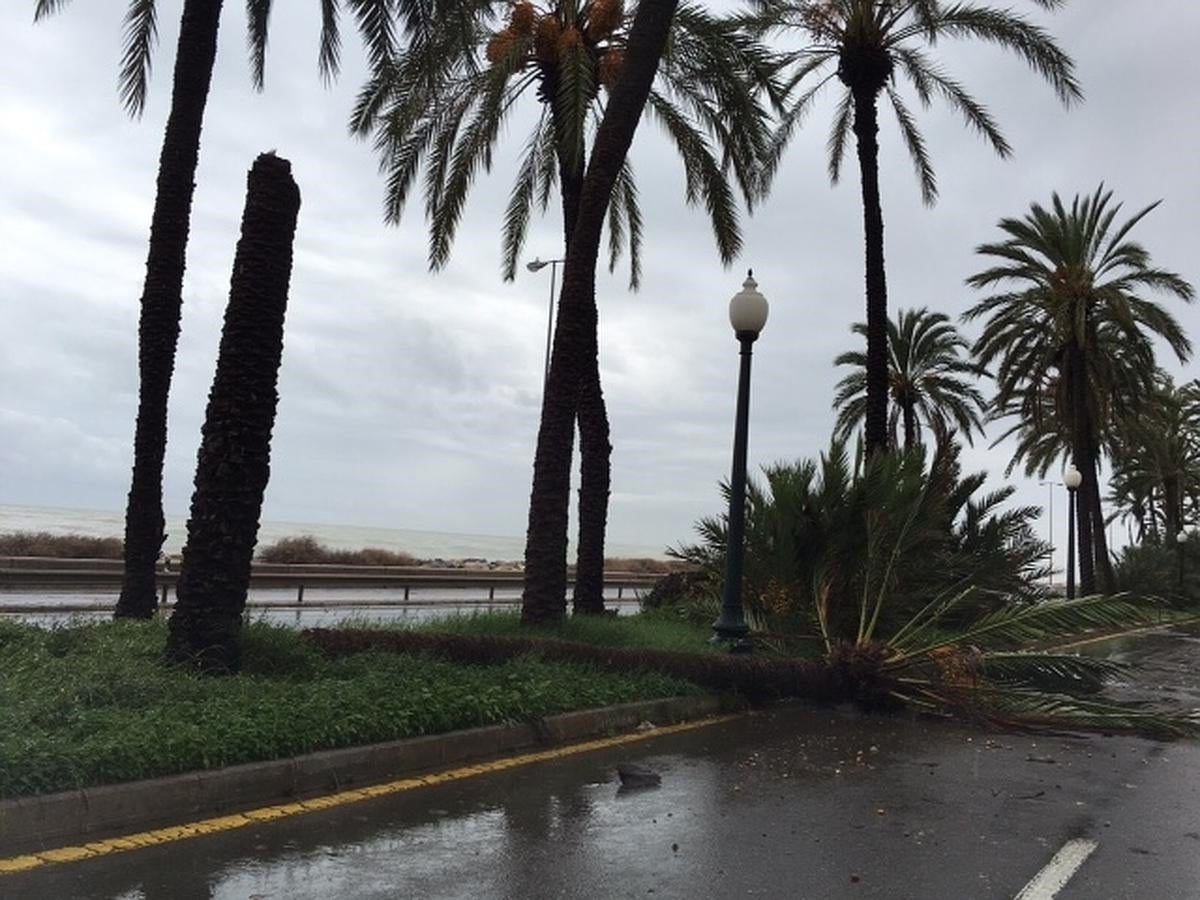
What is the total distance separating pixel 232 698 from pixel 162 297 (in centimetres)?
646

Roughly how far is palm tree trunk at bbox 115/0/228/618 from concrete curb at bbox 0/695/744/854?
5967 mm

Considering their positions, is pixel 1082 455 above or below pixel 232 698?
above

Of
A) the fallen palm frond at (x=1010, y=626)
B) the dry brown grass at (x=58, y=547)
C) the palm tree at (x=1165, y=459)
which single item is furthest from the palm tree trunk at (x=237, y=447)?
Answer: the palm tree at (x=1165, y=459)

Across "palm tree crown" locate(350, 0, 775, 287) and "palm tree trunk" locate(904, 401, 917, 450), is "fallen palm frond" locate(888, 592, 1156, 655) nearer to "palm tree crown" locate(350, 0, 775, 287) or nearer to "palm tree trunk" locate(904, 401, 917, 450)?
"palm tree crown" locate(350, 0, 775, 287)

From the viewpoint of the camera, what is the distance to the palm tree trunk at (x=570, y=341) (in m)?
12.6

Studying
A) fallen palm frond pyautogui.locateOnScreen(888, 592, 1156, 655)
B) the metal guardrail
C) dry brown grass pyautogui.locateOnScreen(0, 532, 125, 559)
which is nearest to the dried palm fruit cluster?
fallen palm frond pyautogui.locateOnScreen(888, 592, 1156, 655)

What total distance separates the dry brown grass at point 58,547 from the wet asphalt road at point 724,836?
90.2 ft

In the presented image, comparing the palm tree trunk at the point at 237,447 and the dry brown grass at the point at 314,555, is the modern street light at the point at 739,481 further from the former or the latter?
the dry brown grass at the point at 314,555

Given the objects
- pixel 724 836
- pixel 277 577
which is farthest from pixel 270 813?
pixel 277 577

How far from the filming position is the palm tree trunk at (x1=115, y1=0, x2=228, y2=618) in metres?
12.1

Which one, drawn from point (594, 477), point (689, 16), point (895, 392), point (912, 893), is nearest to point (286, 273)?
point (912, 893)

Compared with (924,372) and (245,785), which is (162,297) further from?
(924,372)

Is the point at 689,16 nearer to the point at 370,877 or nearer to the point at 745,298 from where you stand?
the point at 745,298

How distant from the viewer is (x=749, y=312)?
13.0 meters
